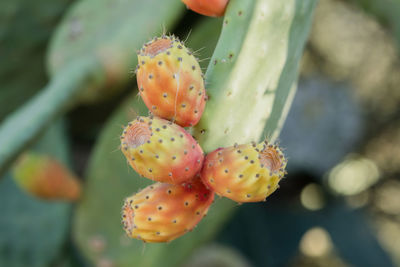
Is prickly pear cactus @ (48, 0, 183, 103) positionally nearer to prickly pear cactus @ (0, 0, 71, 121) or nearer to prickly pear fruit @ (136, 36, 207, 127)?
prickly pear cactus @ (0, 0, 71, 121)

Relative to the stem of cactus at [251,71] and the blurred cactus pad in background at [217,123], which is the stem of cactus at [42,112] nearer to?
the blurred cactus pad in background at [217,123]

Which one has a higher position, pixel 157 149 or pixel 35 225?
pixel 157 149

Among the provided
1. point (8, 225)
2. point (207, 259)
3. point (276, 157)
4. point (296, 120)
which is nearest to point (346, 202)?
point (296, 120)

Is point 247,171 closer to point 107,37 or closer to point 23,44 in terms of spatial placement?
point 107,37

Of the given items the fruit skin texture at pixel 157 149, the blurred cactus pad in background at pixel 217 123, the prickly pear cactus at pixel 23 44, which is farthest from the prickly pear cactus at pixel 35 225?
the fruit skin texture at pixel 157 149

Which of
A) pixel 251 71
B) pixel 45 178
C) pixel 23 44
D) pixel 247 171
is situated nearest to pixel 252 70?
pixel 251 71
